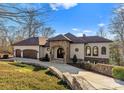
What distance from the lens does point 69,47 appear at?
25.1 meters

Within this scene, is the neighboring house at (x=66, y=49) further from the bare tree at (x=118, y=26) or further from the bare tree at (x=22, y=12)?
the bare tree at (x=22, y=12)

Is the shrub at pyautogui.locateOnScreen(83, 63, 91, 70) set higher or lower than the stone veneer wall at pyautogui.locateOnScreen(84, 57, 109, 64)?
lower

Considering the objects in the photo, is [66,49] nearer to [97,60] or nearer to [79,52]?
[79,52]

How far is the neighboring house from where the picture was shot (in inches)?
824

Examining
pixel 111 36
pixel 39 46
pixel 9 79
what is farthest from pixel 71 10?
pixel 39 46

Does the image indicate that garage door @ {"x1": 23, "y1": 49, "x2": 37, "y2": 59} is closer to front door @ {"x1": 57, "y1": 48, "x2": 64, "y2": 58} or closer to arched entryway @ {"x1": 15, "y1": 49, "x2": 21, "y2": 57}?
arched entryway @ {"x1": 15, "y1": 49, "x2": 21, "y2": 57}

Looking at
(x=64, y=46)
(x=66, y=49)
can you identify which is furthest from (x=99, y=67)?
(x=64, y=46)

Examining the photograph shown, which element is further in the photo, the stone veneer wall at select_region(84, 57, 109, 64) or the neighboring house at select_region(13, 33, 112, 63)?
the neighboring house at select_region(13, 33, 112, 63)

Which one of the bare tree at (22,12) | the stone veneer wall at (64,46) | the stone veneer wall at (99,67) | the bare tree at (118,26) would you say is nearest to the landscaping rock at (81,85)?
the bare tree at (22,12)

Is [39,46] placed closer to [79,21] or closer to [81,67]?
[81,67]

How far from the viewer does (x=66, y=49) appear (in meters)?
25.1

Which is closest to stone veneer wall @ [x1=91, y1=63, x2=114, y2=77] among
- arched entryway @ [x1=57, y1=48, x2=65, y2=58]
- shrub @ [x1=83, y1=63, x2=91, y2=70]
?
shrub @ [x1=83, y1=63, x2=91, y2=70]

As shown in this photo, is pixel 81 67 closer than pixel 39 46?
Yes

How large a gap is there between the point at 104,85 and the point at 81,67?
25.7 ft
